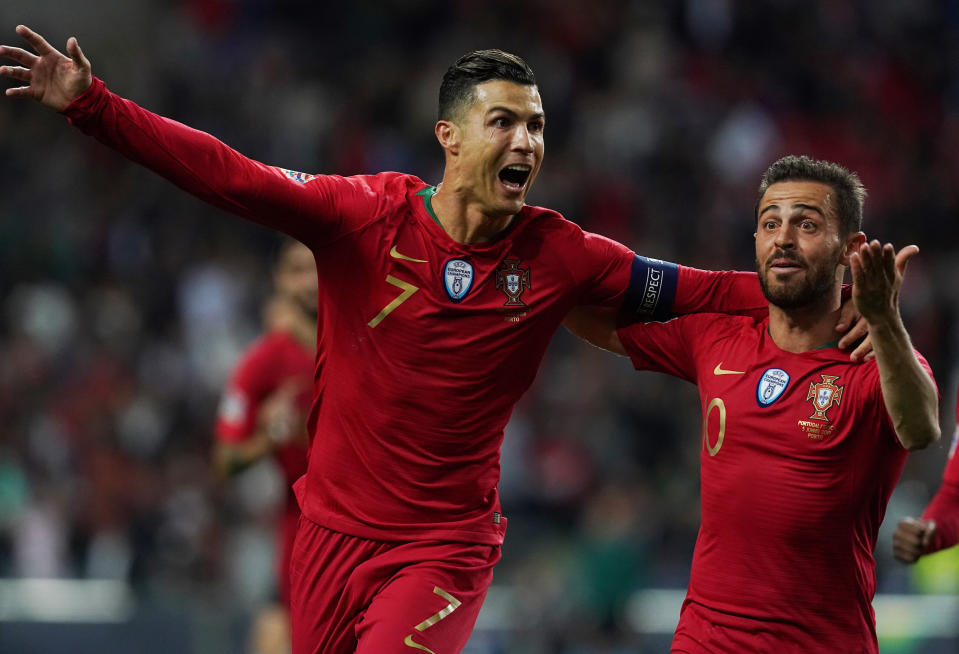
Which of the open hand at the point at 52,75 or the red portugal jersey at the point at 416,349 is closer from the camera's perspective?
the open hand at the point at 52,75

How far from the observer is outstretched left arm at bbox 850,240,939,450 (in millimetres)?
3631

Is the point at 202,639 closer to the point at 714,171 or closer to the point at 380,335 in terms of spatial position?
the point at 380,335

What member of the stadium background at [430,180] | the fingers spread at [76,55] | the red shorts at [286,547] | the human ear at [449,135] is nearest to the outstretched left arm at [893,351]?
the human ear at [449,135]

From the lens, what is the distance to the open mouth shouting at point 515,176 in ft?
14.0

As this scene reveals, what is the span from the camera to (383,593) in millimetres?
4207

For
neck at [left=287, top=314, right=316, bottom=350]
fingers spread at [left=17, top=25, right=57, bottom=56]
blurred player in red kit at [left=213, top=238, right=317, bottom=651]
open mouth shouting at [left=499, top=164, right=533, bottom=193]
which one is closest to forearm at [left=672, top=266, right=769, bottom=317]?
open mouth shouting at [left=499, top=164, right=533, bottom=193]

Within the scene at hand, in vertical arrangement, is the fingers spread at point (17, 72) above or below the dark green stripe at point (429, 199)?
above

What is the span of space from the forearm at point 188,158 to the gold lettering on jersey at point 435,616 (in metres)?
1.27

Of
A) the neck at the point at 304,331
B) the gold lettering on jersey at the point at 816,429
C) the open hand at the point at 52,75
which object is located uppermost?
the open hand at the point at 52,75

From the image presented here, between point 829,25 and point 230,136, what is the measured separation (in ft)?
22.0

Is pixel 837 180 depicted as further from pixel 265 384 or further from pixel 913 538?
pixel 265 384

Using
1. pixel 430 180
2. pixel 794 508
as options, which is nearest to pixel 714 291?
pixel 794 508

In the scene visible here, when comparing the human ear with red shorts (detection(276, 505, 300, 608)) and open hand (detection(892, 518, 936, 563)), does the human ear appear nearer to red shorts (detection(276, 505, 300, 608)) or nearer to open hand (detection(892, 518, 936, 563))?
open hand (detection(892, 518, 936, 563))

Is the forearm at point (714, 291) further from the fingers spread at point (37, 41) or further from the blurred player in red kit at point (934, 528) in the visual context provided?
the fingers spread at point (37, 41)
